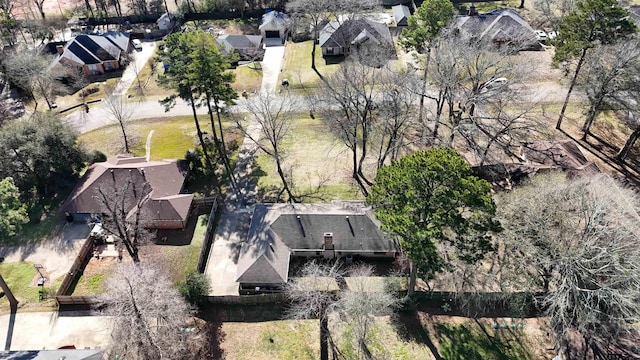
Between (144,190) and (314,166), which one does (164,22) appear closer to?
(144,190)

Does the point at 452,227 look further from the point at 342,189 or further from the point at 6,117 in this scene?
the point at 6,117

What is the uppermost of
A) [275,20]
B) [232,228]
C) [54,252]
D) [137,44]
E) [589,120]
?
[275,20]

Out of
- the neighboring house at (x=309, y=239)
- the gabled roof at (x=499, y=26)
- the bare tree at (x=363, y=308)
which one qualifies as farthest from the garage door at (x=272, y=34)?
the bare tree at (x=363, y=308)

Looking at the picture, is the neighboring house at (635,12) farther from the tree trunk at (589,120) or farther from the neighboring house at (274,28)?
the neighboring house at (274,28)

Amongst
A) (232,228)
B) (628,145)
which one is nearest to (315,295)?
(232,228)

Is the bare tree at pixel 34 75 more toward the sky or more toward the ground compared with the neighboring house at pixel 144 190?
more toward the sky

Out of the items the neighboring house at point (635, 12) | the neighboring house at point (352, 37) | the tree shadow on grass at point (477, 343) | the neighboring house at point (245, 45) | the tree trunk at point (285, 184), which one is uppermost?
the neighboring house at point (635, 12)

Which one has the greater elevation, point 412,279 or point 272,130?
point 272,130

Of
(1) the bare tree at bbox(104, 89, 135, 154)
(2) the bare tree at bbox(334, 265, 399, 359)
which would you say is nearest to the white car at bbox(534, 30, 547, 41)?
(2) the bare tree at bbox(334, 265, 399, 359)
